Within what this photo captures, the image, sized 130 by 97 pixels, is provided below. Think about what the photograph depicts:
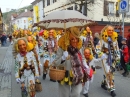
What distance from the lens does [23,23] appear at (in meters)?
88.4

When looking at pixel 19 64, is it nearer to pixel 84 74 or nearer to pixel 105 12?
pixel 84 74

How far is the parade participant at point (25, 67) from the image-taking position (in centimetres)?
476

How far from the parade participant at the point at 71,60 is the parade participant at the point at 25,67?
0.84 meters

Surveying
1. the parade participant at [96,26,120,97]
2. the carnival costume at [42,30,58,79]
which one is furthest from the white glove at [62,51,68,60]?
the carnival costume at [42,30,58,79]

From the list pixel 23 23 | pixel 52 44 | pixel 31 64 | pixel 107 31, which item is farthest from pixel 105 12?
pixel 23 23

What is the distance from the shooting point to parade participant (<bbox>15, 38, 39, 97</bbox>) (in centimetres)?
476

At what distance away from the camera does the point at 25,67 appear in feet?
15.8

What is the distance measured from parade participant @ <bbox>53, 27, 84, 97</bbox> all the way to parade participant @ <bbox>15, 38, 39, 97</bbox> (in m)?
0.84

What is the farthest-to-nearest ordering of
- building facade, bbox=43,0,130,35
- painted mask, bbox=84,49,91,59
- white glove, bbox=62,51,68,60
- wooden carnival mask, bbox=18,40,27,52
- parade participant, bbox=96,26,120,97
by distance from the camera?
1. building facade, bbox=43,0,130,35
2. parade participant, bbox=96,26,120,97
3. painted mask, bbox=84,49,91,59
4. wooden carnival mask, bbox=18,40,27,52
5. white glove, bbox=62,51,68,60

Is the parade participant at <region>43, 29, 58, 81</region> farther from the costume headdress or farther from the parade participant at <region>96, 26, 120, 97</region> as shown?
the costume headdress

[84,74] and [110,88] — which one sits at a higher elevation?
[84,74]

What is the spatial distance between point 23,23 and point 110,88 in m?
84.8

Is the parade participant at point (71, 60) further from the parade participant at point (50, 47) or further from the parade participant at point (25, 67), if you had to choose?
the parade participant at point (50, 47)

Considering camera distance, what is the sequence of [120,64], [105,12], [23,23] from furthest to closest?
[23,23] < [105,12] < [120,64]
